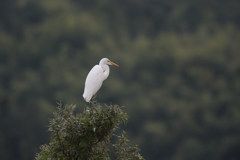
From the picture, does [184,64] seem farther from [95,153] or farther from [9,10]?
[95,153]

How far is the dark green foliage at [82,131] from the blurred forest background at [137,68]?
15.3m

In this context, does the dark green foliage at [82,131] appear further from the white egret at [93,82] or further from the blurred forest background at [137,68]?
the blurred forest background at [137,68]

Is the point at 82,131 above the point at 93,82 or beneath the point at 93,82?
beneath

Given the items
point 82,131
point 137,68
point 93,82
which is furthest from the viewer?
point 137,68

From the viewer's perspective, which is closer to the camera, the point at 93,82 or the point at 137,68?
the point at 93,82

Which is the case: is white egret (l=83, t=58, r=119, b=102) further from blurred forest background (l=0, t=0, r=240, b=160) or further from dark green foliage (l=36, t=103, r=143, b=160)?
blurred forest background (l=0, t=0, r=240, b=160)

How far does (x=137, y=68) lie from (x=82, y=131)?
62.8 ft

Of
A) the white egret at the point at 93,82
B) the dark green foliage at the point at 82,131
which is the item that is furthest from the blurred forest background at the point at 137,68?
the dark green foliage at the point at 82,131

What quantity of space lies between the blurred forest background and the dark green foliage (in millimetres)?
15253

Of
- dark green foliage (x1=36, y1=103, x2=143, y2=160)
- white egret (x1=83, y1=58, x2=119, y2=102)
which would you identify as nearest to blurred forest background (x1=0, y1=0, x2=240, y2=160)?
white egret (x1=83, y1=58, x2=119, y2=102)

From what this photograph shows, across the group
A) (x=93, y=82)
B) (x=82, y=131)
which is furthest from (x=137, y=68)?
(x=82, y=131)

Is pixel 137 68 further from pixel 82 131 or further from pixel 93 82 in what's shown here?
pixel 82 131

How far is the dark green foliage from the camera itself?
360 centimetres

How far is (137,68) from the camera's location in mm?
22734
